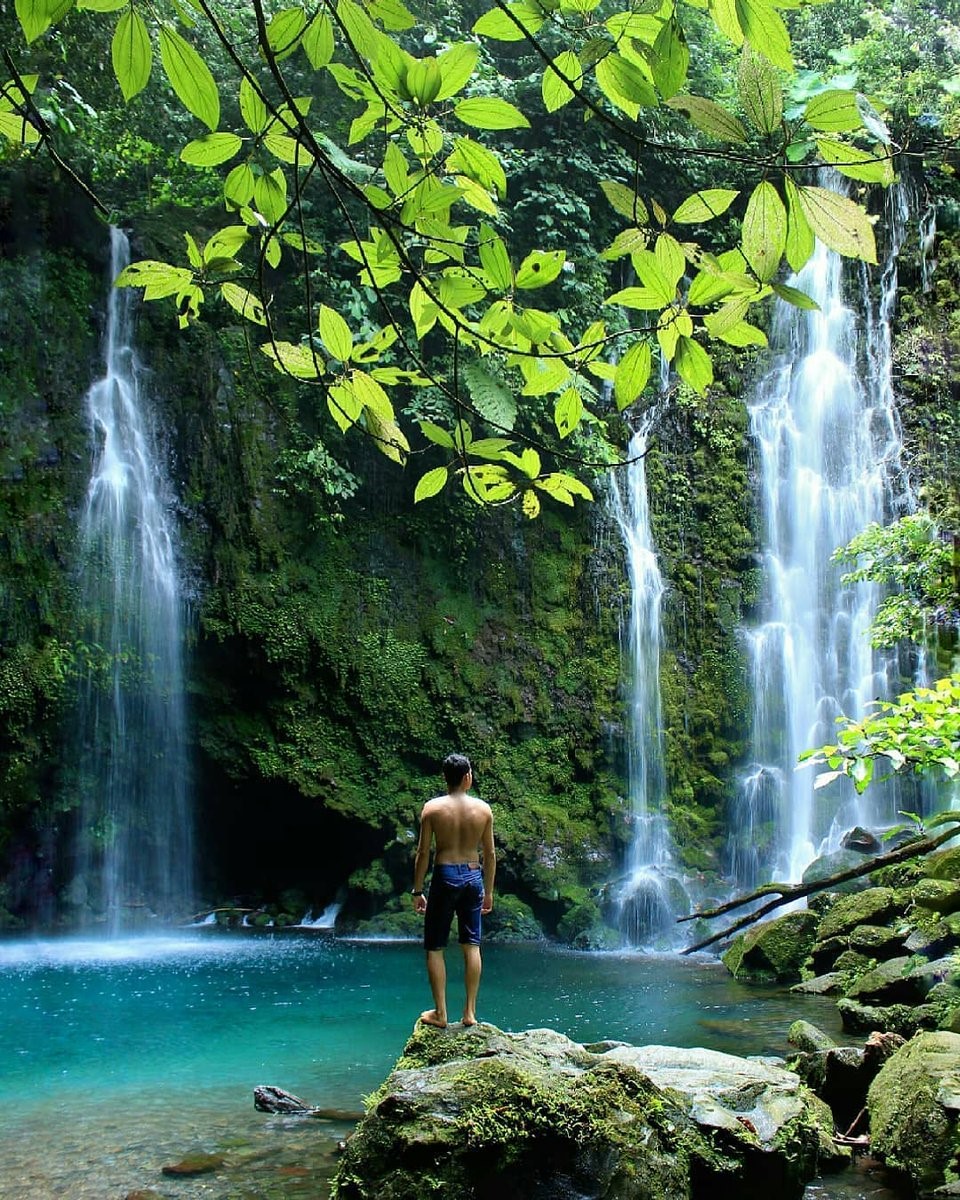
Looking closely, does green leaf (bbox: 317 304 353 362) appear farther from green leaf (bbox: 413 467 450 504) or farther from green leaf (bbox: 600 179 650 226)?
green leaf (bbox: 600 179 650 226)

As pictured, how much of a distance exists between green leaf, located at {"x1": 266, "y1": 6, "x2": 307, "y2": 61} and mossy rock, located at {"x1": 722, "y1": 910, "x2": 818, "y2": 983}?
9.02 metres

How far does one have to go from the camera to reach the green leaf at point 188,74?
1256mm

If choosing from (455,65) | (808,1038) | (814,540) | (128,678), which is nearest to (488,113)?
(455,65)

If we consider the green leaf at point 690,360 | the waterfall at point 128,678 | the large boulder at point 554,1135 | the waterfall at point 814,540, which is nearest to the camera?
the green leaf at point 690,360

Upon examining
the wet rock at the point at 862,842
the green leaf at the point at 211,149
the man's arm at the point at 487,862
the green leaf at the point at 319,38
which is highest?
the green leaf at the point at 319,38

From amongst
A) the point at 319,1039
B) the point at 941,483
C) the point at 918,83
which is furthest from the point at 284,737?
the point at 918,83

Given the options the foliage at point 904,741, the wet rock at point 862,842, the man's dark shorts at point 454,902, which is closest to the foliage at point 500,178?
the foliage at point 904,741

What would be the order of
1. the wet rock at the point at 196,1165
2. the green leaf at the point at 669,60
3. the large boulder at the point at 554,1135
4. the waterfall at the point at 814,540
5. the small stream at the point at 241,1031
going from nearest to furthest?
the green leaf at the point at 669,60 → the large boulder at the point at 554,1135 → the wet rock at the point at 196,1165 → the small stream at the point at 241,1031 → the waterfall at the point at 814,540

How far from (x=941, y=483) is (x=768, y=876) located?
7.29 meters

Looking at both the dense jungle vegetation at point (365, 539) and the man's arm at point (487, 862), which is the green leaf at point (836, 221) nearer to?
the man's arm at point (487, 862)

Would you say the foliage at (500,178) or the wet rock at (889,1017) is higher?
the foliage at (500,178)

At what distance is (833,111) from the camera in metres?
1.13

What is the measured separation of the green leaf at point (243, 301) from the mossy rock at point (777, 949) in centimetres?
856

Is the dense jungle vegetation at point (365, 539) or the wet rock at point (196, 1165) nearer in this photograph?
the wet rock at point (196, 1165)
